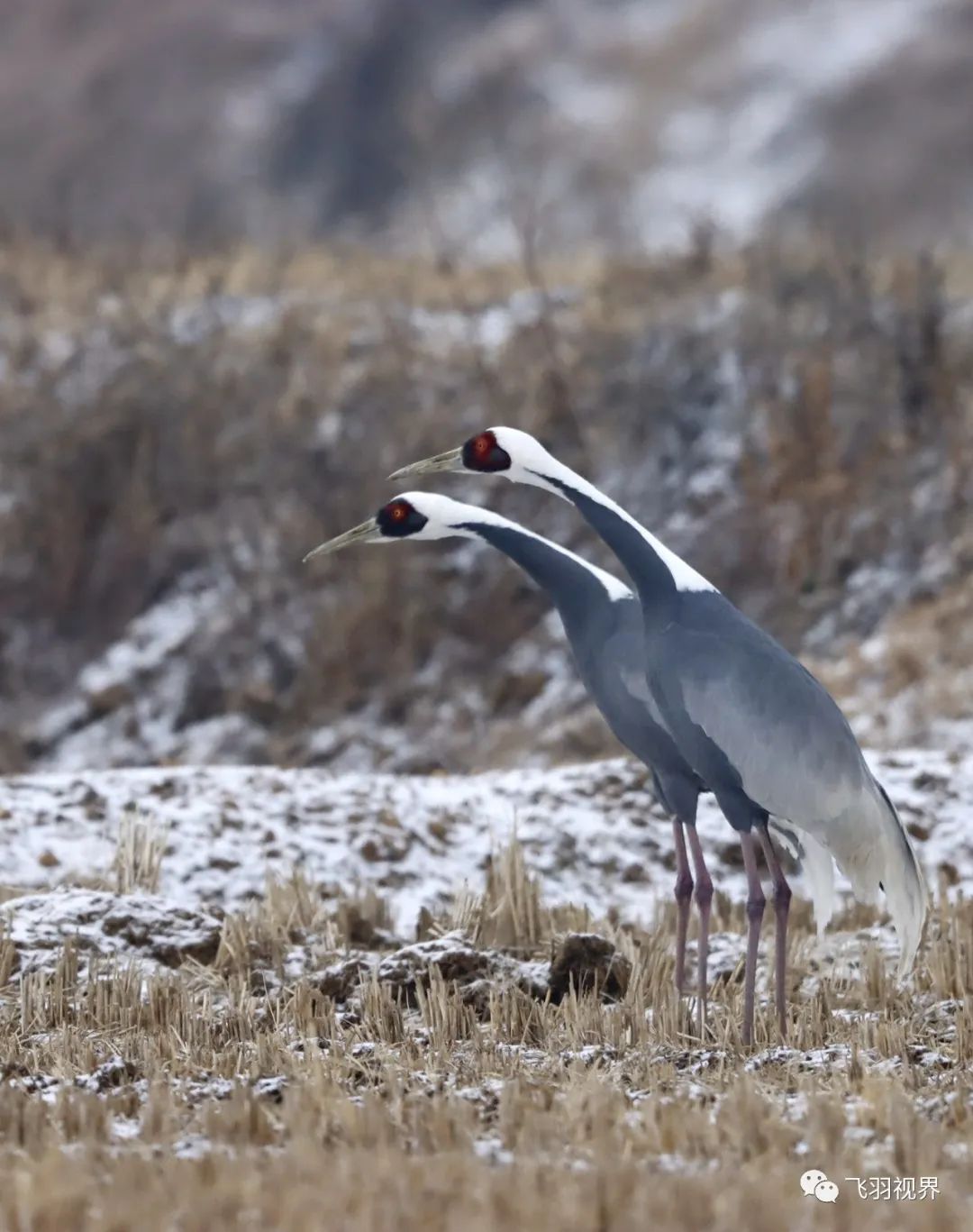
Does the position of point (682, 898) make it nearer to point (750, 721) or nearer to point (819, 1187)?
point (750, 721)

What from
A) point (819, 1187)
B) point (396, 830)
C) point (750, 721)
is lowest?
point (819, 1187)

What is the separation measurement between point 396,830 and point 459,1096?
15.2 ft

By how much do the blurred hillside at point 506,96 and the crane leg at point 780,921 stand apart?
3484 cm

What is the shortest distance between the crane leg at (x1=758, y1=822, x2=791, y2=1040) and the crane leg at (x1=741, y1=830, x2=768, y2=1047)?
49mm

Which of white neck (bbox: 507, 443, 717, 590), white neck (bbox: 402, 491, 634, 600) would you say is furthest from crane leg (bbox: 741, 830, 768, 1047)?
white neck (bbox: 402, 491, 634, 600)

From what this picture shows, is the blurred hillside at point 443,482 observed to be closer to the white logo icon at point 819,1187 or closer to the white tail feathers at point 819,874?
the white tail feathers at point 819,874

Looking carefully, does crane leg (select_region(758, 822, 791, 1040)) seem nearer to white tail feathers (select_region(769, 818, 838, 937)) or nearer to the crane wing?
the crane wing

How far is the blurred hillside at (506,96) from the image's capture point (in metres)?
43.2

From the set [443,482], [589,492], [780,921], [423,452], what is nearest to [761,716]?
[780,921]

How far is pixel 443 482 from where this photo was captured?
55.5 ft

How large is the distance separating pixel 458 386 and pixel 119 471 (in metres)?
A: 3.46

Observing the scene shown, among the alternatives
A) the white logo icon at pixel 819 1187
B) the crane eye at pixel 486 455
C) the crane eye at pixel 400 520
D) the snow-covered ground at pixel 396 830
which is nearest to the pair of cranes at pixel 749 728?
the crane eye at pixel 486 455

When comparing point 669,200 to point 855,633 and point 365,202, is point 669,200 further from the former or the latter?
point 855,633

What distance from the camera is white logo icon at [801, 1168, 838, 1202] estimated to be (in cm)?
387
